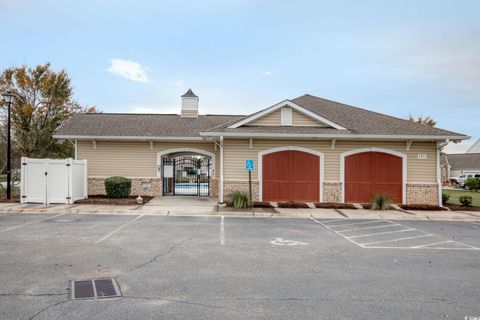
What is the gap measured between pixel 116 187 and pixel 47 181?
2.90m

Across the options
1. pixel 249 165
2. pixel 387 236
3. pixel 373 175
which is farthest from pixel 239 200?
pixel 373 175

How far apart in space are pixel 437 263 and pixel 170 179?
51.2ft

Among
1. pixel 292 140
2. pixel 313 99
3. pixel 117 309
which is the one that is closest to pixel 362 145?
pixel 292 140

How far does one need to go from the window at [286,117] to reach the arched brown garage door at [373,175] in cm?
328

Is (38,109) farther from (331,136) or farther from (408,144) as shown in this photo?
(408,144)

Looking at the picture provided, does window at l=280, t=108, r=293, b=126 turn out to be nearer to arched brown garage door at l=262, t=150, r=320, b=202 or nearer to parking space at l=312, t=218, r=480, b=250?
arched brown garage door at l=262, t=150, r=320, b=202

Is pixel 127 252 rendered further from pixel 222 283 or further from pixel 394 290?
pixel 394 290

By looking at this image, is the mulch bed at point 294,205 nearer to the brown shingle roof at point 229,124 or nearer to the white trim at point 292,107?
the brown shingle roof at point 229,124

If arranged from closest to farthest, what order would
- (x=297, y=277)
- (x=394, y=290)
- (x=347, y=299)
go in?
(x=347, y=299), (x=394, y=290), (x=297, y=277)

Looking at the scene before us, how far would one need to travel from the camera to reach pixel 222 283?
5.60 meters

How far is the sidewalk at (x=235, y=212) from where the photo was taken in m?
13.6

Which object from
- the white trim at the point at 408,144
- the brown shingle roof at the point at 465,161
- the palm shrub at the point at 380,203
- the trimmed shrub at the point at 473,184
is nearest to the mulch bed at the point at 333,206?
the palm shrub at the point at 380,203

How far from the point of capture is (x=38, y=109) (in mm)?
26422

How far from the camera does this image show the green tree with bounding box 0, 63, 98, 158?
25391 mm
